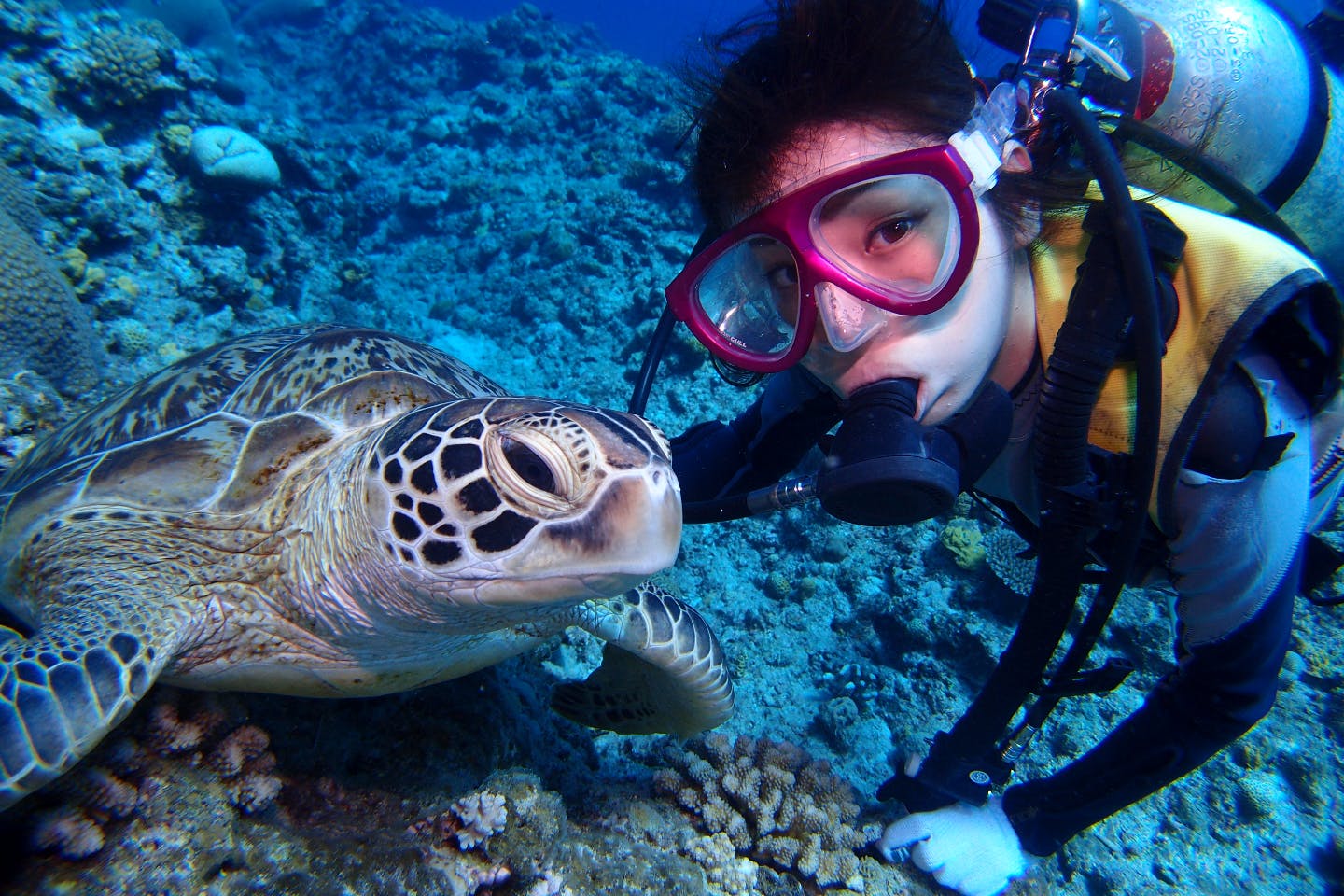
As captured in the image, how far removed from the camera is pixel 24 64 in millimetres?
5223

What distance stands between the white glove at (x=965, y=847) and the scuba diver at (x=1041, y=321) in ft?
2.06

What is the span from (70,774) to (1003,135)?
227cm

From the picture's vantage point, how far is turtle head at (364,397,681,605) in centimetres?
103

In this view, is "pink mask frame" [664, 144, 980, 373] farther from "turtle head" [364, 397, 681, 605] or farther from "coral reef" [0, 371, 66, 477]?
"coral reef" [0, 371, 66, 477]

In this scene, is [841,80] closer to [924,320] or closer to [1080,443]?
[924,320]

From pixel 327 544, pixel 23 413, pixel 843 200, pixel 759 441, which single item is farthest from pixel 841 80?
pixel 23 413

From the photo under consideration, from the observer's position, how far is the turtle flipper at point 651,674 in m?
1.83

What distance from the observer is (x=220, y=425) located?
179 cm

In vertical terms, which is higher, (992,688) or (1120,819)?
(992,688)

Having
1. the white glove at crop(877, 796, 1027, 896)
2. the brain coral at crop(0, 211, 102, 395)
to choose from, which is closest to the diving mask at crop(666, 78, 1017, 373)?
the white glove at crop(877, 796, 1027, 896)

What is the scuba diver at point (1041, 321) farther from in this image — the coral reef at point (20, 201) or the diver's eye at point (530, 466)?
the coral reef at point (20, 201)

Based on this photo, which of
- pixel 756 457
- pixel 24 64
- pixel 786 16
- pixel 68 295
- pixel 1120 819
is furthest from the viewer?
pixel 24 64

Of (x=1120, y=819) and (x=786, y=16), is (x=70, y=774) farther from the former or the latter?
(x=1120, y=819)

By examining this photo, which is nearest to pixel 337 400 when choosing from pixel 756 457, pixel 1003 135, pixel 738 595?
pixel 756 457
